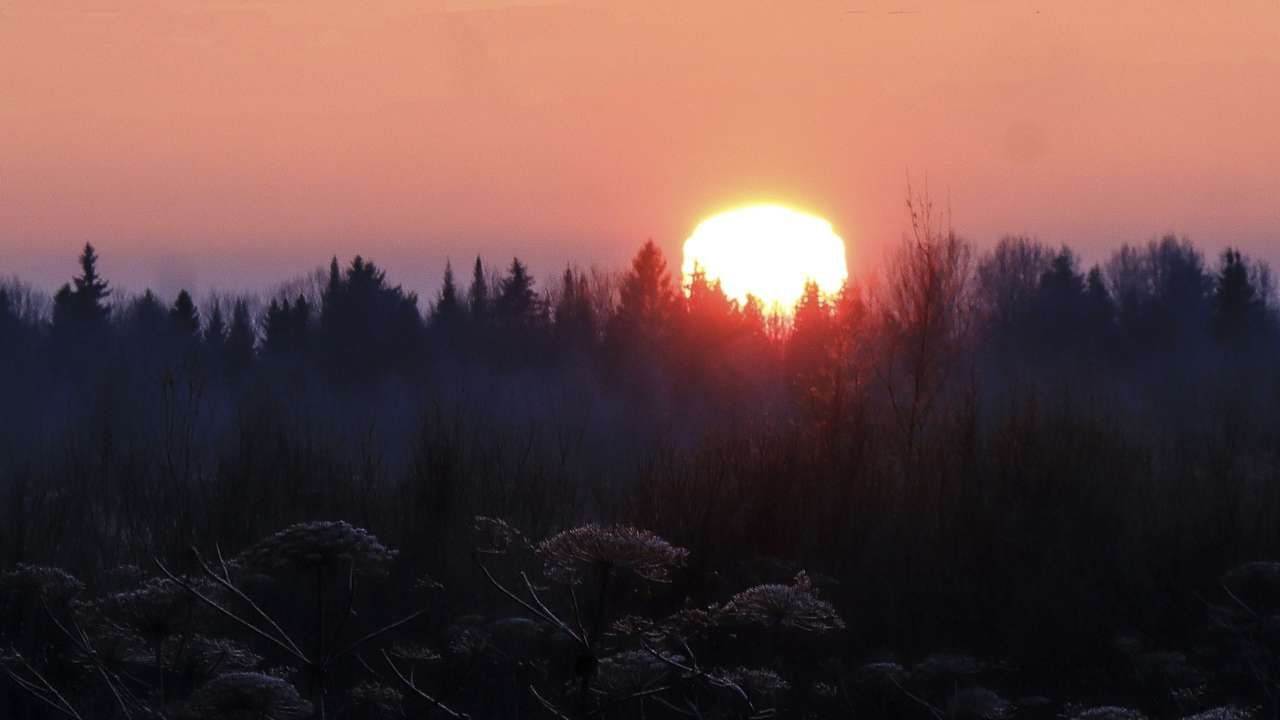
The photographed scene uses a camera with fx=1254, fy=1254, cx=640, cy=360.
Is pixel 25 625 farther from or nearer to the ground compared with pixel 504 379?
nearer to the ground

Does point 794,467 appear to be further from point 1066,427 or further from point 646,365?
point 646,365

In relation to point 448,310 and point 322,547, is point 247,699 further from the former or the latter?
point 448,310

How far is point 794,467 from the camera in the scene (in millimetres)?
11625

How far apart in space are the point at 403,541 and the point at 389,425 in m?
32.5

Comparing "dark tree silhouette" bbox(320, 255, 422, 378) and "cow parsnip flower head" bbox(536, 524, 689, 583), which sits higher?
"dark tree silhouette" bbox(320, 255, 422, 378)

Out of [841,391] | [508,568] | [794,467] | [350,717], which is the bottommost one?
[350,717]

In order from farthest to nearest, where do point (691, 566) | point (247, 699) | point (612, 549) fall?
point (691, 566) → point (612, 549) → point (247, 699)

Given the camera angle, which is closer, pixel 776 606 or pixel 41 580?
pixel 776 606

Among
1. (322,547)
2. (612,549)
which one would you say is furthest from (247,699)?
(612,549)

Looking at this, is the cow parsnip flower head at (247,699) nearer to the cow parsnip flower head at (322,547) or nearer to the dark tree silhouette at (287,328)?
the cow parsnip flower head at (322,547)

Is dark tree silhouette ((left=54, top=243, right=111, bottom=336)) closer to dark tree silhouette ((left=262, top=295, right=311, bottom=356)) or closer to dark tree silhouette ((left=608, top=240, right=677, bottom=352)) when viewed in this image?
dark tree silhouette ((left=262, top=295, right=311, bottom=356))

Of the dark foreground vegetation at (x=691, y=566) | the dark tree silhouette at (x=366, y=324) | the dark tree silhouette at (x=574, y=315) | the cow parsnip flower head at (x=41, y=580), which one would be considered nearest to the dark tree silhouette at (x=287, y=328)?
the dark tree silhouette at (x=366, y=324)

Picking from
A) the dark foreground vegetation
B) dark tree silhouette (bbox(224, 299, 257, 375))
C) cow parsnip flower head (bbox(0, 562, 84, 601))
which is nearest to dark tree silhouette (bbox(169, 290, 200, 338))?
dark tree silhouette (bbox(224, 299, 257, 375))

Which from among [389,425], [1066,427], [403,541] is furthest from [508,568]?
[389,425]
